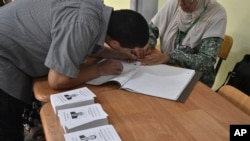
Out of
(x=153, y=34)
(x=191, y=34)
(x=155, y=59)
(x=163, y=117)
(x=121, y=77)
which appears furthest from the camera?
(x=153, y=34)

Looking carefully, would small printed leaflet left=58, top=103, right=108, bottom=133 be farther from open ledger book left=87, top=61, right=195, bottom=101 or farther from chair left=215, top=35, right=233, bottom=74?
chair left=215, top=35, right=233, bottom=74

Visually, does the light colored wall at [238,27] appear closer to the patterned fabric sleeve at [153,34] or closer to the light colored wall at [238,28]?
the light colored wall at [238,28]

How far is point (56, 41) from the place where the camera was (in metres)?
1.10

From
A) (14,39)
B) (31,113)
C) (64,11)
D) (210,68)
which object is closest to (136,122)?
(64,11)

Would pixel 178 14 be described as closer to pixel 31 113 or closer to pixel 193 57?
pixel 193 57

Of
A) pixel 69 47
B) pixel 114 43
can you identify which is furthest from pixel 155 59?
pixel 69 47

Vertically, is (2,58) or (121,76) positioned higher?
(2,58)

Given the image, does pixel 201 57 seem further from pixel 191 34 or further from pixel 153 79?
pixel 153 79

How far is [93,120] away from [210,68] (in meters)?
0.96

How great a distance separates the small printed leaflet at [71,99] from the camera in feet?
3.34

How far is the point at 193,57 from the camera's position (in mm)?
1551

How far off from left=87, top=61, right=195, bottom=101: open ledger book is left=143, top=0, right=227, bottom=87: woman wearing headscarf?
0.10 meters

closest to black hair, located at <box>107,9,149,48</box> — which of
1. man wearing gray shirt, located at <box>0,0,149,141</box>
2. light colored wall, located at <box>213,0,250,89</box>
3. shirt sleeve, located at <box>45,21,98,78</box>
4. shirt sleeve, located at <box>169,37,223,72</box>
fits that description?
man wearing gray shirt, located at <box>0,0,149,141</box>

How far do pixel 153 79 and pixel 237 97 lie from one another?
0.39 meters
